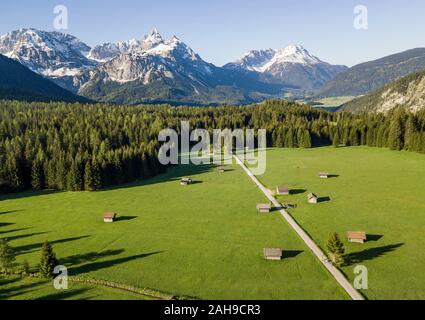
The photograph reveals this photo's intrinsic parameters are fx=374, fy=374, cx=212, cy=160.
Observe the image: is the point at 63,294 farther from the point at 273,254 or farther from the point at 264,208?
the point at 264,208

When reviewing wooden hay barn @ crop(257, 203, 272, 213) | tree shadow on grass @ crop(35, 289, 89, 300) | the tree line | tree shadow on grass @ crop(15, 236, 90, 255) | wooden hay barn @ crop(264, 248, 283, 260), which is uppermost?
the tree line

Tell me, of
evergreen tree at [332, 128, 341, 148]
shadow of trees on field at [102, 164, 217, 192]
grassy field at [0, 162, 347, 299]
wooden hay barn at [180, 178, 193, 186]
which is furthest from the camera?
evergreen tree at [332, 128, 341, 148]

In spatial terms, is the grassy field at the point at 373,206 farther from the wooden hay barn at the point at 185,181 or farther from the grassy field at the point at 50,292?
the grassy field at the point at 50,292

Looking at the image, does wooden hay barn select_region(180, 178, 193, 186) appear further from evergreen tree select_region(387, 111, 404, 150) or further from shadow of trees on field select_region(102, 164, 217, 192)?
evergreen tree select_region(387, 111, 404, 150)

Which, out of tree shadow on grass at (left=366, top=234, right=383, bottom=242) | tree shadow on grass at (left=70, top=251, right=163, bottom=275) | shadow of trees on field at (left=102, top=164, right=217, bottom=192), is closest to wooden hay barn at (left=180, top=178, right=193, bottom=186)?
shadow of trees on field at (left=102, top=164, right=217, bottom=192)
